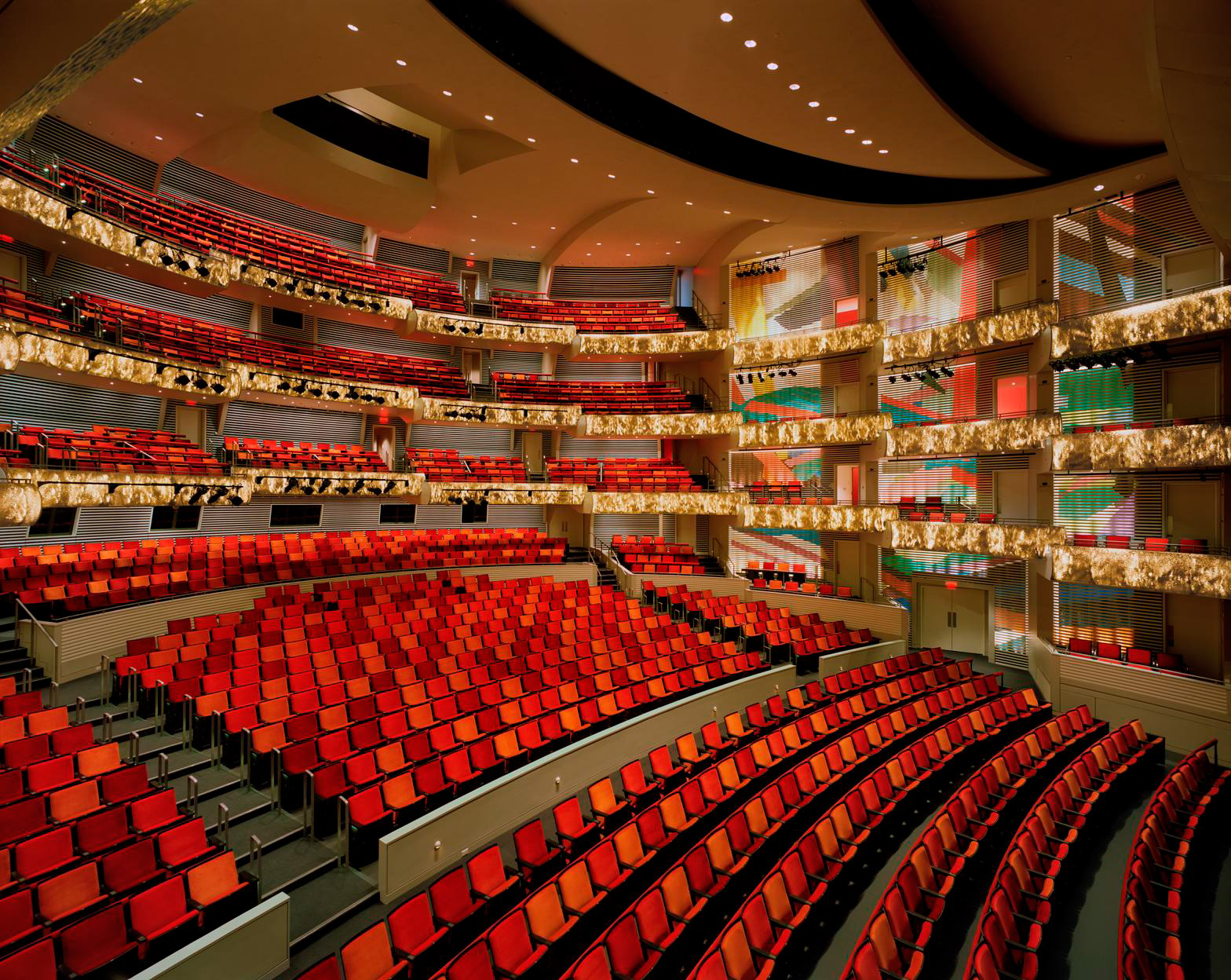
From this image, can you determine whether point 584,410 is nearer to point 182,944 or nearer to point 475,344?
point 475,344

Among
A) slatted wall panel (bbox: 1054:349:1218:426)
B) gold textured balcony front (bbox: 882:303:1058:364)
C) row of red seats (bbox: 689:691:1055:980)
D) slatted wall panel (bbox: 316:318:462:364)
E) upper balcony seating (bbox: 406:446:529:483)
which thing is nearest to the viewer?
row of red seats (bbox: 689:691:1055:980)

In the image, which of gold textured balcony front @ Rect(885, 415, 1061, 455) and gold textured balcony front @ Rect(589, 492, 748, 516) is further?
gold textured balcony front @ Rect(589, 492, 748, 516)

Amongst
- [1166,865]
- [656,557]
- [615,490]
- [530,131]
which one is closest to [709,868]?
[1166,865]

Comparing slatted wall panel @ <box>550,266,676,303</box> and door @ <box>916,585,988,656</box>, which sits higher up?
slatted wall panel @ <box>550,266,676,303</box>

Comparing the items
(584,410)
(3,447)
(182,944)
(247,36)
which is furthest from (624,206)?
(182,944)

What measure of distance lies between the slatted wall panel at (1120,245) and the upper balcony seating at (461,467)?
10756mm

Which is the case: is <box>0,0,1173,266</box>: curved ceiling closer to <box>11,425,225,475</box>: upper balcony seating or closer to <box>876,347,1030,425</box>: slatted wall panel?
<box>876,347,1030,425</box>: slatted wall panel

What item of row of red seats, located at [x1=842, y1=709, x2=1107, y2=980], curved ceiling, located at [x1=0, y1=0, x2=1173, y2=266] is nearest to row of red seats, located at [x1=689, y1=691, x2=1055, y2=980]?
row of red seats, located at [x1=842, y1=709, x2=1107, y2=980]

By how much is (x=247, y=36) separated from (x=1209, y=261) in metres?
13.4

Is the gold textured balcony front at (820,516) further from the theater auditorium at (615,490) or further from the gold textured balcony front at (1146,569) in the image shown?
the gold textured balcony front at (1146,569)

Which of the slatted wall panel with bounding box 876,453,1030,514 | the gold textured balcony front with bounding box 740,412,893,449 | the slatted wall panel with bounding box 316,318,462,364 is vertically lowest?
the slatted wall panel with bounding box 876,453,1030,514

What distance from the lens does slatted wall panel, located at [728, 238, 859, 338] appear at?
1441cm

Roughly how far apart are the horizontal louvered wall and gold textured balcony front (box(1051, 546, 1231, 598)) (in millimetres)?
11237

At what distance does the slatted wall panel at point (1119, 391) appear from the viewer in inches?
392
